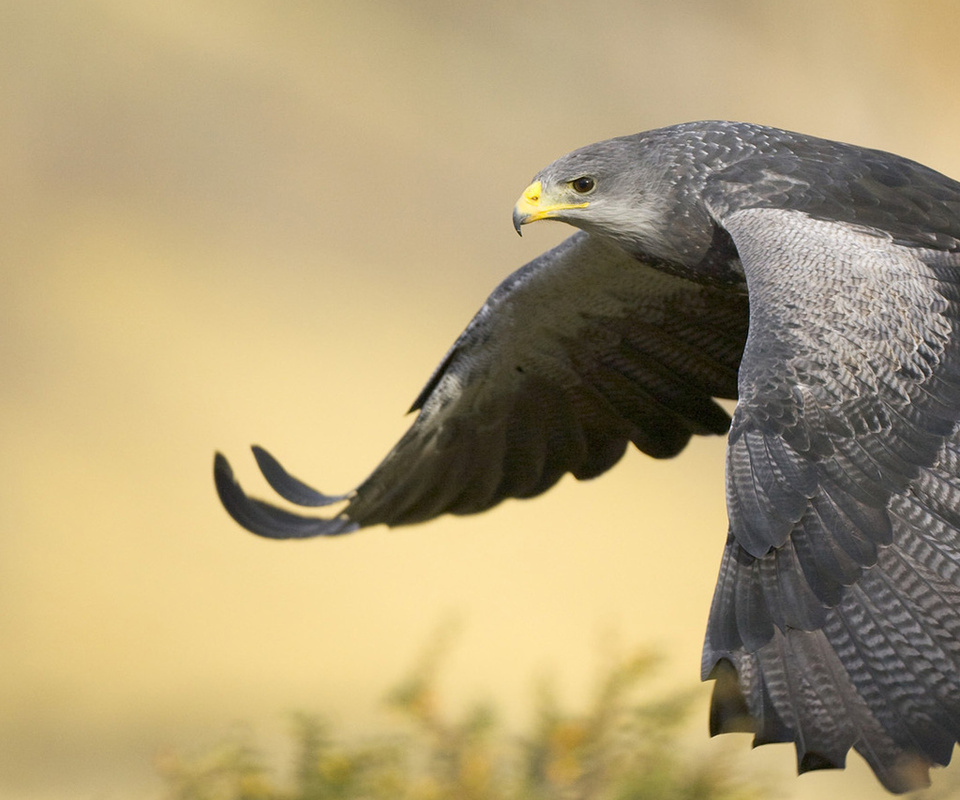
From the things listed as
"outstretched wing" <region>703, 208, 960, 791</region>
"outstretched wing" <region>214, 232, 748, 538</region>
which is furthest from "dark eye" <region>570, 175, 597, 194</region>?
"outstretched wing" <region>703, 208, 960, 791</region>

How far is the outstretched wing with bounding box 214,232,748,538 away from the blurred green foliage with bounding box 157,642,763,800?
115cm

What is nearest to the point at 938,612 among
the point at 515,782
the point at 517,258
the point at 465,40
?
the point at 515,782

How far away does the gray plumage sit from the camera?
2.10m

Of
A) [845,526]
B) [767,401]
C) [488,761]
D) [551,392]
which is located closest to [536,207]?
[551,392]

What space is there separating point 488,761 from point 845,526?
77 centimetres

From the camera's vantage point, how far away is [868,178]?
295 cm

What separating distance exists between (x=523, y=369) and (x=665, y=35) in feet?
15.2

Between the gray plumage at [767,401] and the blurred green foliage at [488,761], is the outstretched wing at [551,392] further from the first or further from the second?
the blurred green foliage at [488,761]

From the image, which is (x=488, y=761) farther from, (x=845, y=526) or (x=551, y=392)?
(x=551, y=392)

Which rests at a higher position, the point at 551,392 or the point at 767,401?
the point at 551,392

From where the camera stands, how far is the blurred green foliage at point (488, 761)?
229cm

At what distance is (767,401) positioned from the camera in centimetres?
227

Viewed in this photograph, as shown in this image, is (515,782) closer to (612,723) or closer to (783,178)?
(612,723)

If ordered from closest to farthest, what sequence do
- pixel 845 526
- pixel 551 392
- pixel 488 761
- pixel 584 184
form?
pixel 845 526
pixel 488 761
pixel 584 184
pixel 551 392
